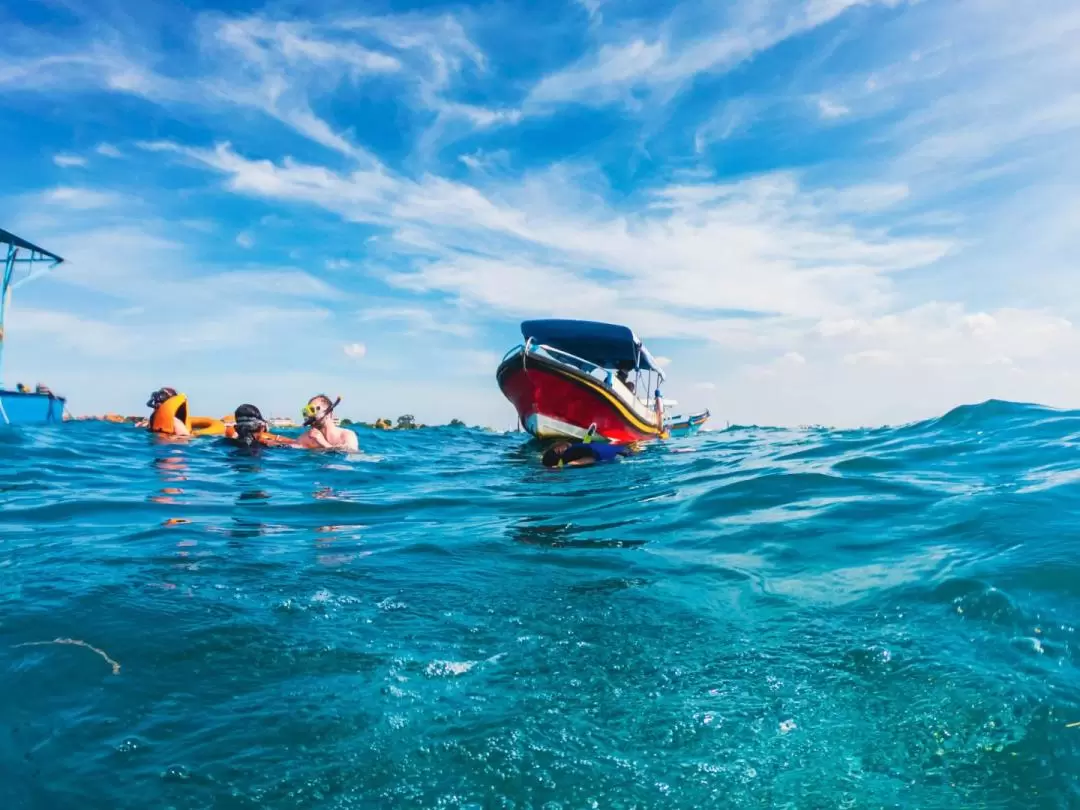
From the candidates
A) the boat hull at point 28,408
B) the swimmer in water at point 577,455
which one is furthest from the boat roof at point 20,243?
the swimmer in water at point 577,455

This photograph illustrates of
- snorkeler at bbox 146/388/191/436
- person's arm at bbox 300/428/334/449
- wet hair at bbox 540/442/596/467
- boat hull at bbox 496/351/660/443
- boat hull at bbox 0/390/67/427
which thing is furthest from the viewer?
boat hull at bbox 0/390/67/427

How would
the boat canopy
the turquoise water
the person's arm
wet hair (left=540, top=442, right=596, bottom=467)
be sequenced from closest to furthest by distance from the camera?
the turquoise water
wet hair (left=540, top=442, right=596, bottom=467)
the person's arm
the boat canopy

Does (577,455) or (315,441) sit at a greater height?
(315,441)

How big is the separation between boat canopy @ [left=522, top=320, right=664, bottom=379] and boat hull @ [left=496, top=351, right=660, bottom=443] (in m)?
1.81

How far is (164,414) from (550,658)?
1336cm

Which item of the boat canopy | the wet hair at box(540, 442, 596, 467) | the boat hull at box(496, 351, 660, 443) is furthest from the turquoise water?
the boat canopy

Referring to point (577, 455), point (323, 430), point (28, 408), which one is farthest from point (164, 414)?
point (577, 455)

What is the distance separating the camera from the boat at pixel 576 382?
16938 mm

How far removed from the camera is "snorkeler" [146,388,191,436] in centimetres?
1366

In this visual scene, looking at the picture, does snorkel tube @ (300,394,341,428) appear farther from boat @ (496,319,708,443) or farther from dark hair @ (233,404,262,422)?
boat @ (496,319,708,443)

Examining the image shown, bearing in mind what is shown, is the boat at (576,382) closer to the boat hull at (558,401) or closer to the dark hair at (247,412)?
the boat hull at (558,401)

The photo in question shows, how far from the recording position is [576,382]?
16938mm

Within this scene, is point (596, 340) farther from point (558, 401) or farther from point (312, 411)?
point (312, 411)

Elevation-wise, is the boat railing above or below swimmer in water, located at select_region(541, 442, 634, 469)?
above
